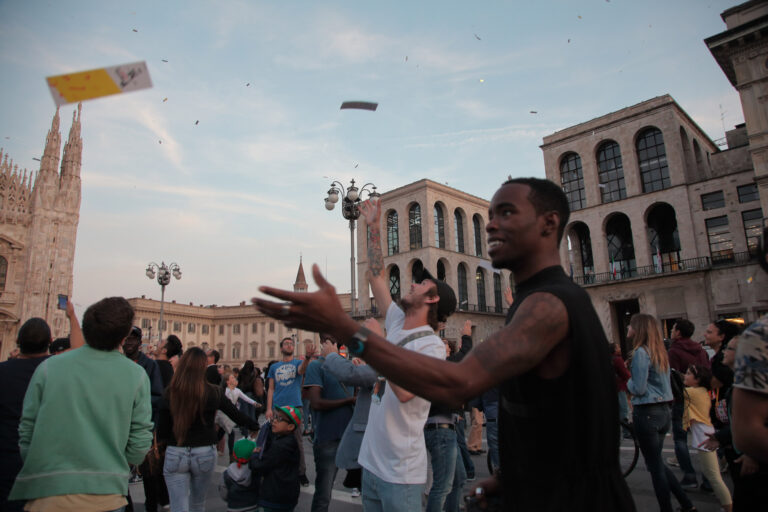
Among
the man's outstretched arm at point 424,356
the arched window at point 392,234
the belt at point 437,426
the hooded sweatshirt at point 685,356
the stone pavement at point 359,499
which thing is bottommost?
the stone pavement at point 359,499

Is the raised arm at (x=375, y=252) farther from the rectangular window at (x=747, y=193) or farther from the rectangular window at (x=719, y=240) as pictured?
the rectangular window at (x=747, y=193)

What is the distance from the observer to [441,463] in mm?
4156

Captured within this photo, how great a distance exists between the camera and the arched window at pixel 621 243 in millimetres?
34906

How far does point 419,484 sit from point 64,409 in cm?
215

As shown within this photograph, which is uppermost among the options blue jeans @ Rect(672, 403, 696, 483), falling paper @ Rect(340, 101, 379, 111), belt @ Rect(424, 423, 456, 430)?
falling paper @ Rect(340, 101, 379, 111)

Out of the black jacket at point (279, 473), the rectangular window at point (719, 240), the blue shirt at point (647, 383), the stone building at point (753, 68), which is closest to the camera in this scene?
the black jacket at point (279, 473)

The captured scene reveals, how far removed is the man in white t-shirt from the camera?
2838 millimetres

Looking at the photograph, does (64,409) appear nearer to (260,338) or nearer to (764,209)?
(764,209)

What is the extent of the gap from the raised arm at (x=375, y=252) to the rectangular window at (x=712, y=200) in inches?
1329

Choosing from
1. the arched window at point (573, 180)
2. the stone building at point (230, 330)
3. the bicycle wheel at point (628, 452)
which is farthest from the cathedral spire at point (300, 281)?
the bicycle wheel at point (628, 452)

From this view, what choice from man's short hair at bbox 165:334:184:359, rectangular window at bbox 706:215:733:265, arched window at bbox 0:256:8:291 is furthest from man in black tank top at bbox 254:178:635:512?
arched window at bbox 0:256:8:291

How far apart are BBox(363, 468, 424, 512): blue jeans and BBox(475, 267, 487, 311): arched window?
47.1 m

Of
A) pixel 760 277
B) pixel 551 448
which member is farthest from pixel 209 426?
pixel 760 277

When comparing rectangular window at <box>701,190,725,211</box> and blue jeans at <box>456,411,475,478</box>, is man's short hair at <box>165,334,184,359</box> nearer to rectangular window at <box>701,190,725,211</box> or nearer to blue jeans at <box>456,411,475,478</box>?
blue jeans at <box>456,411,475,478</box>
